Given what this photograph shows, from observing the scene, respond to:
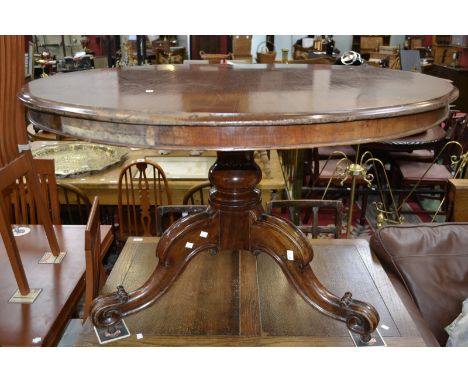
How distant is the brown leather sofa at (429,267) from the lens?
1.51m

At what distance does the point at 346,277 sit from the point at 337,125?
0.93m

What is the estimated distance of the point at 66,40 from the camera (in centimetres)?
692

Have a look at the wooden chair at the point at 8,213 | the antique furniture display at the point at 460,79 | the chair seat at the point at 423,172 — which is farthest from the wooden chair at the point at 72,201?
the antique furniture display at the point at 460,79

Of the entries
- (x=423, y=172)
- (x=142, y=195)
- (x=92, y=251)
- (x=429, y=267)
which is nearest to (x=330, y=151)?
(x=423, y=172)

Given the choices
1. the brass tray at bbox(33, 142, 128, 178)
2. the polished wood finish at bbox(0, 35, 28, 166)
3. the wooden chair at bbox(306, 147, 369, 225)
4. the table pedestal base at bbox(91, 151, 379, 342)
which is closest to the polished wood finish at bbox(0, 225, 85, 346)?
the table pedestal base at bbox(91, 151, 379, 342)

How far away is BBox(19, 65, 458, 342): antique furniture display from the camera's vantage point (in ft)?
2.68

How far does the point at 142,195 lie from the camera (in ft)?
7.87

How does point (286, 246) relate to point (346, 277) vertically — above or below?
above

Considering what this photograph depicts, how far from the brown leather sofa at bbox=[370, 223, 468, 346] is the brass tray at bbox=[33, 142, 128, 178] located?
1813 mm

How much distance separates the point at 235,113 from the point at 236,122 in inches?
0.8

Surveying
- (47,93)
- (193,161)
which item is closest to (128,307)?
(47,93)

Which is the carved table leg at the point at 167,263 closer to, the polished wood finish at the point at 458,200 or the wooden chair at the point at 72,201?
the wooden chair at the point at 72,201

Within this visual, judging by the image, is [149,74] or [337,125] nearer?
[337,125]

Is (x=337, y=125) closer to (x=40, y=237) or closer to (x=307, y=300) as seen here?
(x=307, y=300)
